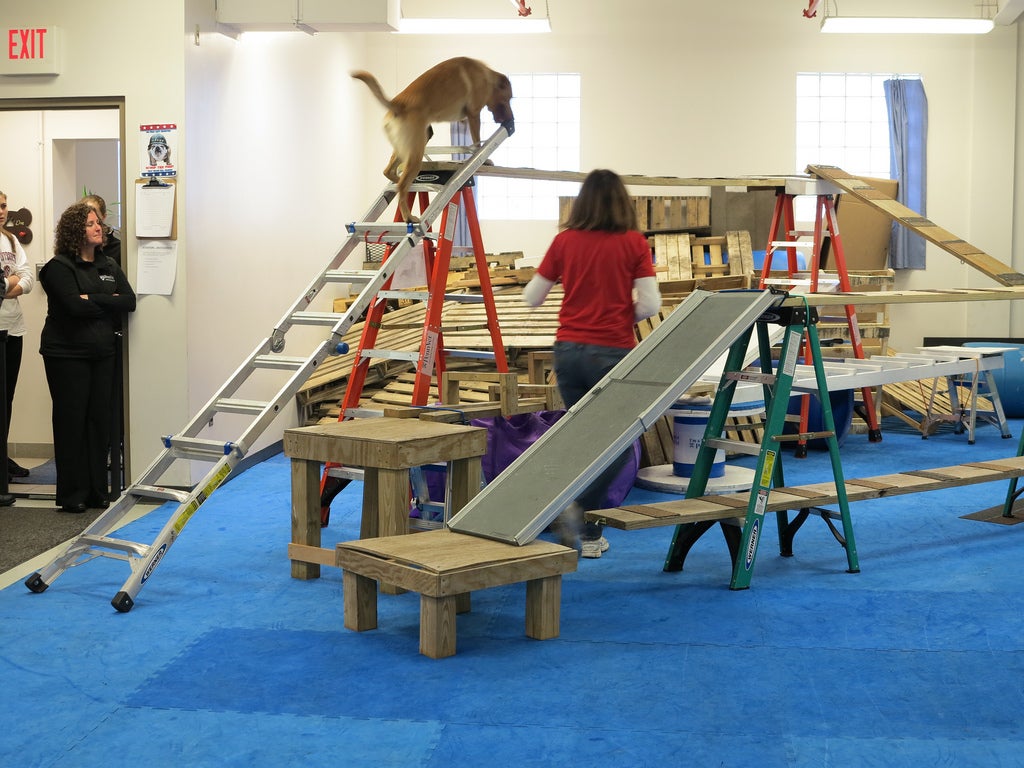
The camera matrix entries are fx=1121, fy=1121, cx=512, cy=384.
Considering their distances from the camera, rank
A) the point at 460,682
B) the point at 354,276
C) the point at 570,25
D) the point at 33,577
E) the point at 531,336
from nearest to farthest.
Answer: the point at 460,682, the point at 33,577, the point at 354,276, the point at 531,336, the point at 570,25

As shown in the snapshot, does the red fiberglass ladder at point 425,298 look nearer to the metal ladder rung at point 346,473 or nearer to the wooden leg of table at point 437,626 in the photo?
the metal ladder rung at point 346,473

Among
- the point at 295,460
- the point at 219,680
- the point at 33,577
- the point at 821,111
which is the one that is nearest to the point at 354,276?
the point at 295,460

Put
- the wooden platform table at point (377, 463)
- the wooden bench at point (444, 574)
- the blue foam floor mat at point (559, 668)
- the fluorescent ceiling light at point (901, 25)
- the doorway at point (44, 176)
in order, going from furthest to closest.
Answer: the fluorescent ceiling light at point (901, 25) → the doorway at point (44, 176) → the wooden platform table at point (377, 463) → the wooden bench at point (444, 574) → the blue foam floor mat at point (559, 668)

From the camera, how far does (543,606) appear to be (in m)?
4.39

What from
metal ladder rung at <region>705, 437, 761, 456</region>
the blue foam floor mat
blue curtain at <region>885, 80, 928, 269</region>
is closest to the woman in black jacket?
the blue foam floor mat

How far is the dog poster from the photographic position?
7266mm

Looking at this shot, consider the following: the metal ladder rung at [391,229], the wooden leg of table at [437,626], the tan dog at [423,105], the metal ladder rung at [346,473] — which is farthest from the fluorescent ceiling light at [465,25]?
the wooden leg of table at [437,626]

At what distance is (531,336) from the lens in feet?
29.2

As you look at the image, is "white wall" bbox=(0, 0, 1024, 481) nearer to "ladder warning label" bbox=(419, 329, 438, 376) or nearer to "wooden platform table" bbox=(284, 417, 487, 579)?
"ladder warning label" bbox=(419, 329, 438, 376)

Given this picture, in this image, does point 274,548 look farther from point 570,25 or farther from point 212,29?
point 570,25

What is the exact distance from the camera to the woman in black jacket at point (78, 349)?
693cm

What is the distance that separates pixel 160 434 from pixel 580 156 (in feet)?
23.8

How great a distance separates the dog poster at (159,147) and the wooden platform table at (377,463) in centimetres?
281

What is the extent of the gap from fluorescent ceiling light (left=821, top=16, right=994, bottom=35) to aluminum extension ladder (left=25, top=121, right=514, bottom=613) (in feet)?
21.4
